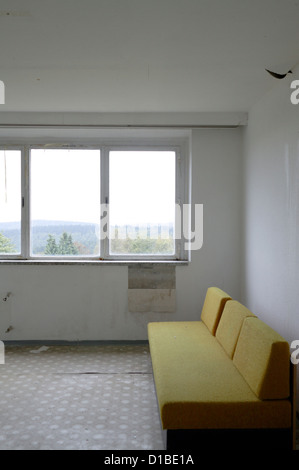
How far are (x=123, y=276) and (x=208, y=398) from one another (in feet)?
8.65

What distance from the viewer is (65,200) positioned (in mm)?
5113

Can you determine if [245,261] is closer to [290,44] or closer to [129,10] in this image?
[290,44]

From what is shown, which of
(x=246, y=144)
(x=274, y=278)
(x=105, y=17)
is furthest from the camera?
(x=246, y=144)

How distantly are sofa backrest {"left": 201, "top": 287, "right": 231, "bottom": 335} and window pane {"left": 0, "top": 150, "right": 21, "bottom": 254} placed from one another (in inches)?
98.2

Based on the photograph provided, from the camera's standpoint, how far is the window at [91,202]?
201 inches

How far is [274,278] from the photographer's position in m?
3.57

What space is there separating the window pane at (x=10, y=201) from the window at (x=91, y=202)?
12 millimetres

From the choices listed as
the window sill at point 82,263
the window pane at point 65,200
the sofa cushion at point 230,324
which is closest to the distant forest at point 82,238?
the window pane at point 65,200

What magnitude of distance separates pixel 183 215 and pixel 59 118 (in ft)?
6.12
